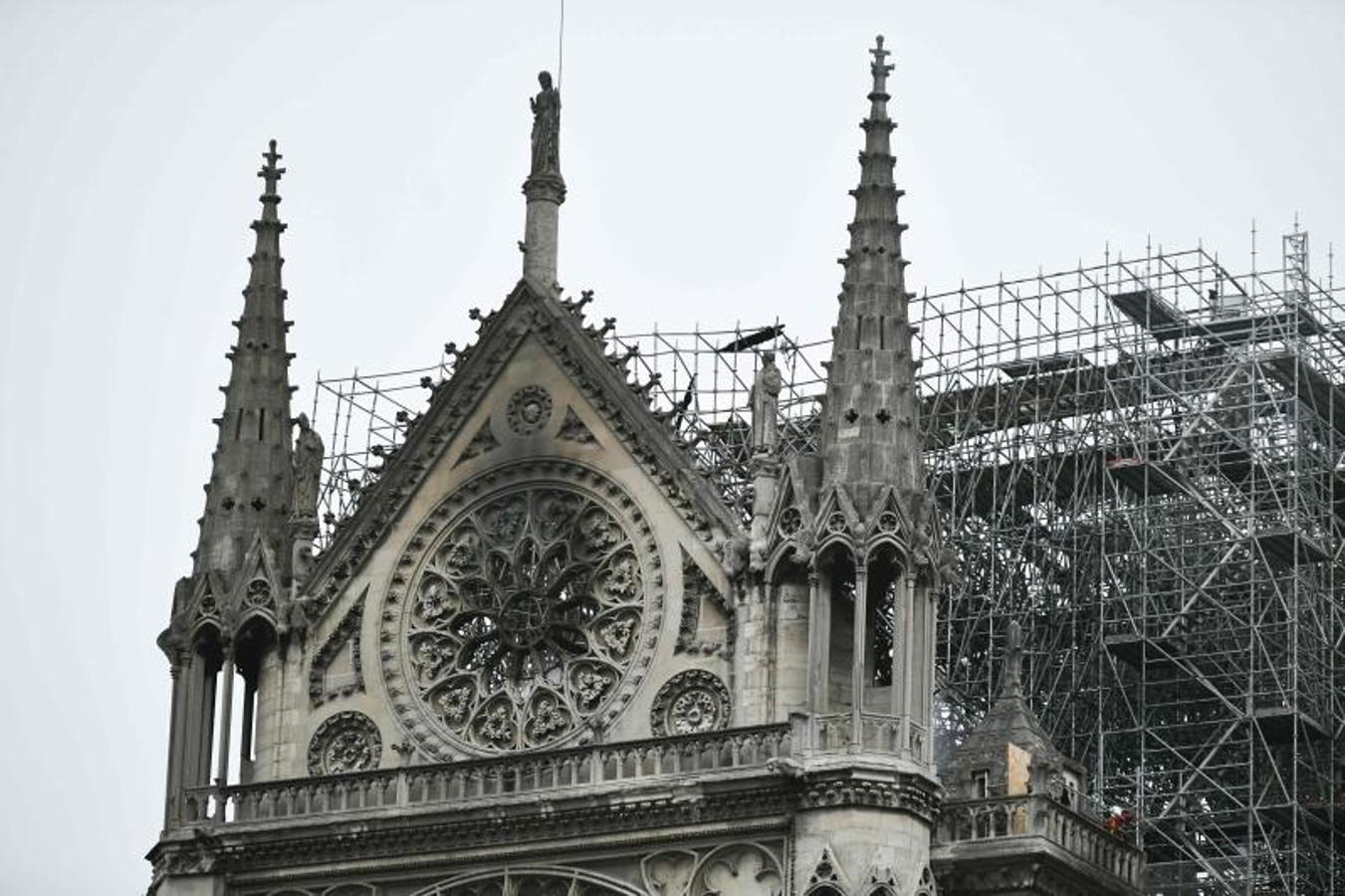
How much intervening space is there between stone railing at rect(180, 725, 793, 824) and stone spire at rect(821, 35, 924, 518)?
3.18 m

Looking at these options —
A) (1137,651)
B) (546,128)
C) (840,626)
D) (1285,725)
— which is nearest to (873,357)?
(840,626)

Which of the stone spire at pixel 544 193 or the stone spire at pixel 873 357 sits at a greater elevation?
the stone spire at pixel 544 193

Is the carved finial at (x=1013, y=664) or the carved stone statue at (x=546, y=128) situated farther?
the carved stone statue at (x=546, y=128)

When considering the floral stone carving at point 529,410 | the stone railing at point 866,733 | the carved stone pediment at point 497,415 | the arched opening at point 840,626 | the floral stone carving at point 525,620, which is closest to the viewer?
the stone railing at point 866,733

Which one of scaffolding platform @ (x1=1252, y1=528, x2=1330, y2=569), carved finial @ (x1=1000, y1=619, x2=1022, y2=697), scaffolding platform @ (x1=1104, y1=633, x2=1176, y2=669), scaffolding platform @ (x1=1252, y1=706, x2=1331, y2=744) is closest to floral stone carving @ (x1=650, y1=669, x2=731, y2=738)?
carved finial @ (x1=1000, y1=619, x2=1022, y2=697)

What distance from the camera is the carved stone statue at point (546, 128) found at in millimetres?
49688

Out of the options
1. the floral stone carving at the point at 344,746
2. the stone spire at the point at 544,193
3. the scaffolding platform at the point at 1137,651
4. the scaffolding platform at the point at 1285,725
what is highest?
the stone spire at the point at 544,193

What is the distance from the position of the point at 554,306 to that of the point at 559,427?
1.58 m

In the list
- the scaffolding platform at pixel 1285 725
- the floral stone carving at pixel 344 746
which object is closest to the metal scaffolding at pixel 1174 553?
the scaffolding platform at pixel 1285 725

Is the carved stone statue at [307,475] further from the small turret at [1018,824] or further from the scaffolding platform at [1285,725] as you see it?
the scaffolding platform at [1285,725]

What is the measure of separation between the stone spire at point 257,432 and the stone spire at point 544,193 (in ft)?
12.6

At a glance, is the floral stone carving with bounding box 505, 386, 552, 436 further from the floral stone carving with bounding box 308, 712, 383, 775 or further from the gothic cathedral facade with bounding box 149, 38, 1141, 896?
the floral stone carving with bounding box 308, 712, 383, 775

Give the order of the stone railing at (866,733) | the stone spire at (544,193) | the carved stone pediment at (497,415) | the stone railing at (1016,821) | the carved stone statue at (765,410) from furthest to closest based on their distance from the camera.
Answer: the stone spire at (544,193)
the carved stone pediment at (497,415)
the carved stone statue at (765,410)
the stone railing at (1016,821)
the stone railing at (866,733)

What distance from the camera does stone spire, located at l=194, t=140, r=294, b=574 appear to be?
161 ft
